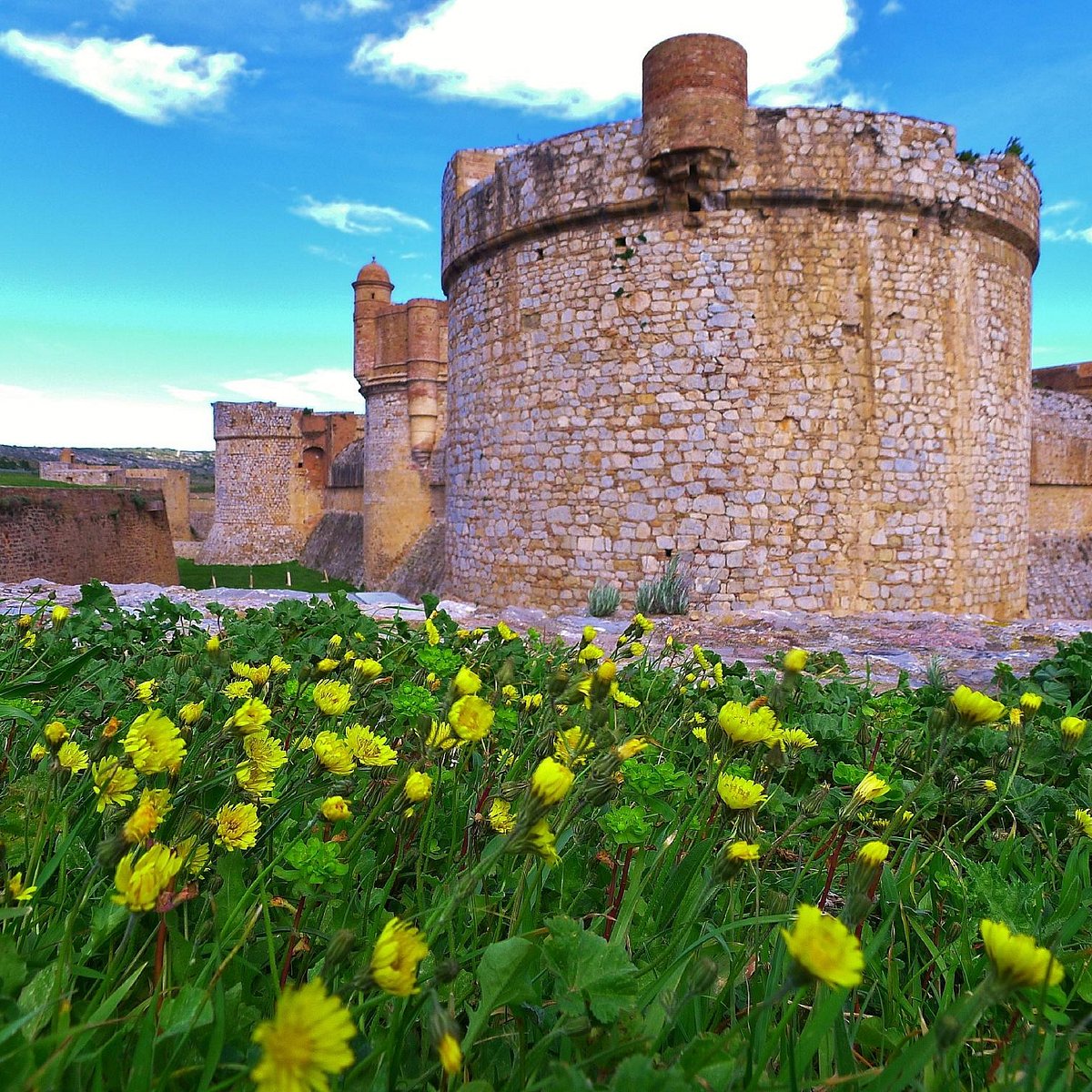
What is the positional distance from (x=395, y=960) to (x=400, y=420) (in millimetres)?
20028

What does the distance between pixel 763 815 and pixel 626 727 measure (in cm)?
50

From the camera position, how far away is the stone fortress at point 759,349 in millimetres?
7160

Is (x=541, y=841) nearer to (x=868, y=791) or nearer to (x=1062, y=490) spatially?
(x=868, y=791)

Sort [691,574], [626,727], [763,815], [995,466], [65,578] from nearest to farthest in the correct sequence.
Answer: [763,815], [626,727], [691,574], [995,466], [65,578]

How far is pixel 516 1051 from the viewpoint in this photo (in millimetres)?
1068

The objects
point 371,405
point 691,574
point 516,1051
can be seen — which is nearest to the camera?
point 516,1051

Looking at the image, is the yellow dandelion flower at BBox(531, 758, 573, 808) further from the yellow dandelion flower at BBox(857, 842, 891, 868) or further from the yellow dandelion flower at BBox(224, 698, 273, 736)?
the yellow dandelion flower at BBox(224, 698, 273, 736)

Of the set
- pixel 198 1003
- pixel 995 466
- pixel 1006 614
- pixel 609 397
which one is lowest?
pixel 1006 614

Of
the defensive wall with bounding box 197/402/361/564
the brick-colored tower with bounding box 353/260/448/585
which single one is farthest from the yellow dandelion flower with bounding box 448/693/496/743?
the defensive wall with bounding box 197/402/361/564

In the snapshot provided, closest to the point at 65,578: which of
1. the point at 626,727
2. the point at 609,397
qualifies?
the point at 609,397

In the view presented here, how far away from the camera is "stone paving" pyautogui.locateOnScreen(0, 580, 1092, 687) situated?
14.5 feet

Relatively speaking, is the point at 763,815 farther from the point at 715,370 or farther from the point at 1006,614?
the point at 1006,614

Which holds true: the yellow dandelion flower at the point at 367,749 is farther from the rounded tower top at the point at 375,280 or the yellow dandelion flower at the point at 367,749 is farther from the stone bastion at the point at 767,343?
the rounded tower top at the point at 375,280

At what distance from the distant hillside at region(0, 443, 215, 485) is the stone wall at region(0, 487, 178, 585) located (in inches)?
1441
